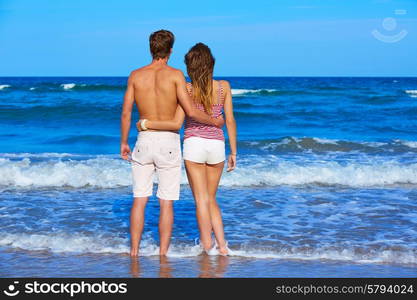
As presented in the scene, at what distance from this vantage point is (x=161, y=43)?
4.57 m

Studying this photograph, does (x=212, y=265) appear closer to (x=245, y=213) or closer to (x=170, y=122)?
(x=170, y=122)

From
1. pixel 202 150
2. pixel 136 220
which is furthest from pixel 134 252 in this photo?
pixel 202 150

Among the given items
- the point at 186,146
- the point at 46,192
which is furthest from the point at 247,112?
the point at 186,146

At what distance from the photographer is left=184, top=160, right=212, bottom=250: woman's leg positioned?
489 centimetres

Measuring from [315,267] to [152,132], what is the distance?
181 centimetres

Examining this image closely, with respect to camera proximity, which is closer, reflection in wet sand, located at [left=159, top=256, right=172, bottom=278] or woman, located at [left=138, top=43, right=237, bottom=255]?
reflection in wet sand, located at [left=159, top=256, right=172, bottom=278]

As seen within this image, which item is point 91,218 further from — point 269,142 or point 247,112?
point 247,112

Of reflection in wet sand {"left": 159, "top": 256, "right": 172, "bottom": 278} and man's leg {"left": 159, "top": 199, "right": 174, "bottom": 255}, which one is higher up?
man's leg {"left": 159, "top": 199, "right": 174, "bottom": 255}

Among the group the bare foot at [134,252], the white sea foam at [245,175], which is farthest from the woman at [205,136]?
the white sea foam at [245,175]

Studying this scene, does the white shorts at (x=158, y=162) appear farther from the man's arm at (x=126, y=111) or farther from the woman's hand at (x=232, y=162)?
the woman's hand at (x=232, y=162)

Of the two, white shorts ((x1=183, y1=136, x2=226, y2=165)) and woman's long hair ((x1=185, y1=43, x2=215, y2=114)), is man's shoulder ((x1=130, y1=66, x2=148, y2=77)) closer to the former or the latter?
woman's long hair ((x1=185, y1=43, x2=215, y2=114))

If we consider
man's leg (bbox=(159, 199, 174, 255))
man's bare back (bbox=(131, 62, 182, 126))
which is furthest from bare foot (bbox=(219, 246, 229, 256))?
man's bare back (bbox=(131, 62, 182, 126))

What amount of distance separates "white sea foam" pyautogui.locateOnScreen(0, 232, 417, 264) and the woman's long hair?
148 cm

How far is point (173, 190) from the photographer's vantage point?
484 centimetres
